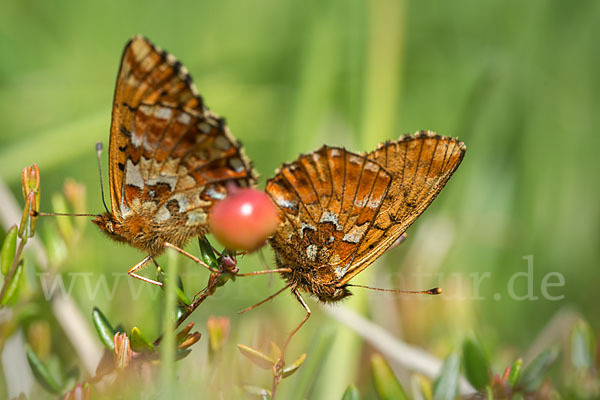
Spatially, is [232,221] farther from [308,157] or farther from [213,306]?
[213,306]

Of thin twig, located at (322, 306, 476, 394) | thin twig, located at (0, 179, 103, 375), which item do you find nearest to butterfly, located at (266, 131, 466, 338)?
thin twig, located at (322, 306, 476, 394)

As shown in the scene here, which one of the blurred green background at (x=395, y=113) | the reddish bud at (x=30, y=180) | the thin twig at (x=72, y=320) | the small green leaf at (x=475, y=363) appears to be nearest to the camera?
the reddish bud at (x=30, y=180)

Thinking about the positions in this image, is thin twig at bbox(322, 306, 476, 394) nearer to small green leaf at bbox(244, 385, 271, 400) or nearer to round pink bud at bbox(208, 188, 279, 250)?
small green leaf at bbox(244, 385, 271, 400)

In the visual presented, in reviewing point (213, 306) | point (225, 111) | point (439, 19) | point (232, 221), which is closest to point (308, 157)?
point (232, 221)

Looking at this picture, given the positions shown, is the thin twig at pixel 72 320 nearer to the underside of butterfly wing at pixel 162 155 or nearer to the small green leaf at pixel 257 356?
the underside of butterfly wing at pixel 162 155

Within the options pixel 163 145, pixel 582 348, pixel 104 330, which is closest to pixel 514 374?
pixel 582 348

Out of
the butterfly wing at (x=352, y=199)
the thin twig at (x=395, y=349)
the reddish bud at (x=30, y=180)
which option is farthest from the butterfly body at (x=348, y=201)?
the reddish bud at (x=30, y=180)
